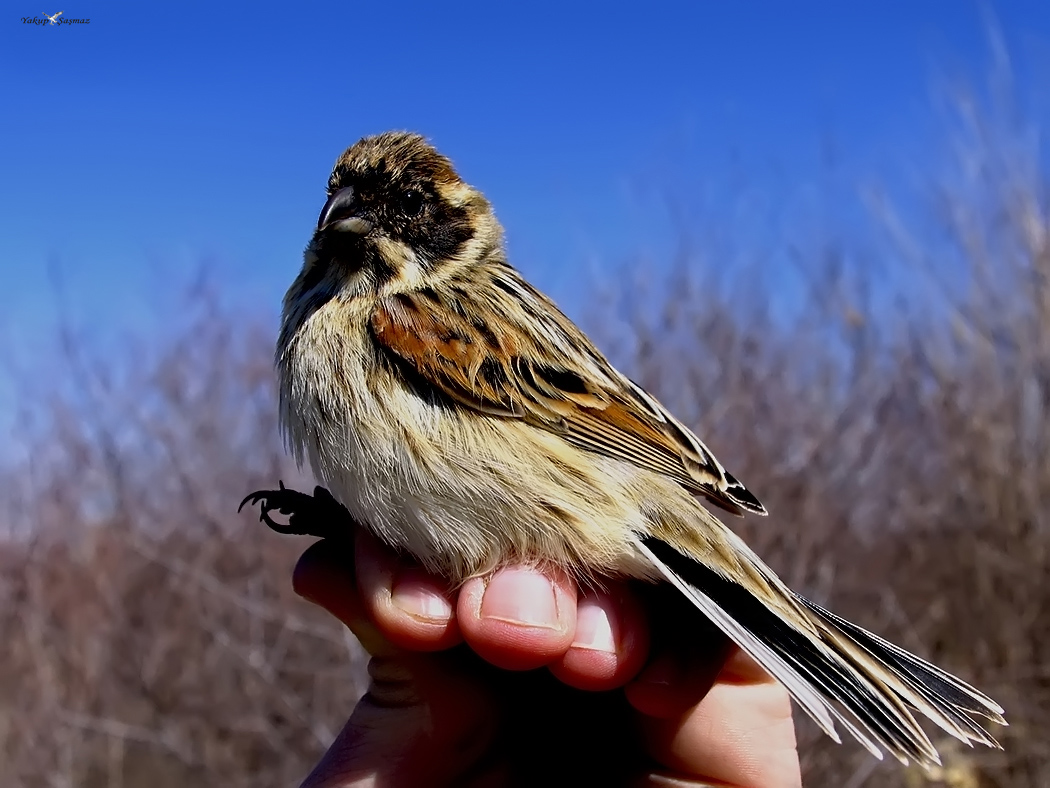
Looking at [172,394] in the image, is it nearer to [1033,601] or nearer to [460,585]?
[460,585]

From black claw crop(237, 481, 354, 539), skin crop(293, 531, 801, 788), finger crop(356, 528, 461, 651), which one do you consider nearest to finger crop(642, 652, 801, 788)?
skin crop(293, 531, 801, 788)

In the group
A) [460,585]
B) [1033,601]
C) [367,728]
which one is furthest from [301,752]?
[1033,601]

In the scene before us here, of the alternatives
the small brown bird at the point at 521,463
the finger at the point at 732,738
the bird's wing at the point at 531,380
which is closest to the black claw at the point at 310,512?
the small brown bird at the point at 521,463

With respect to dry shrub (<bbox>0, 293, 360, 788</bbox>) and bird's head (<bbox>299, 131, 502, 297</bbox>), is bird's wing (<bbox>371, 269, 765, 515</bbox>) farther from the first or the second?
dry shrub (<bbox>0, 293, 360, 788</bbox>)

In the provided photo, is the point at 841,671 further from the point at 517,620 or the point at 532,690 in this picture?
the point at 532,690

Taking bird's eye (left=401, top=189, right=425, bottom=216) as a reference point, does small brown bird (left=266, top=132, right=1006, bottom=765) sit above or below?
below

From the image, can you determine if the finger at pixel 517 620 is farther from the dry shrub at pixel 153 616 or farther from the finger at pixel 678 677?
the dry shrub at pixel 153 616

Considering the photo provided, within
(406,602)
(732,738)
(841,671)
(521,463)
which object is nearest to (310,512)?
(406,602)
